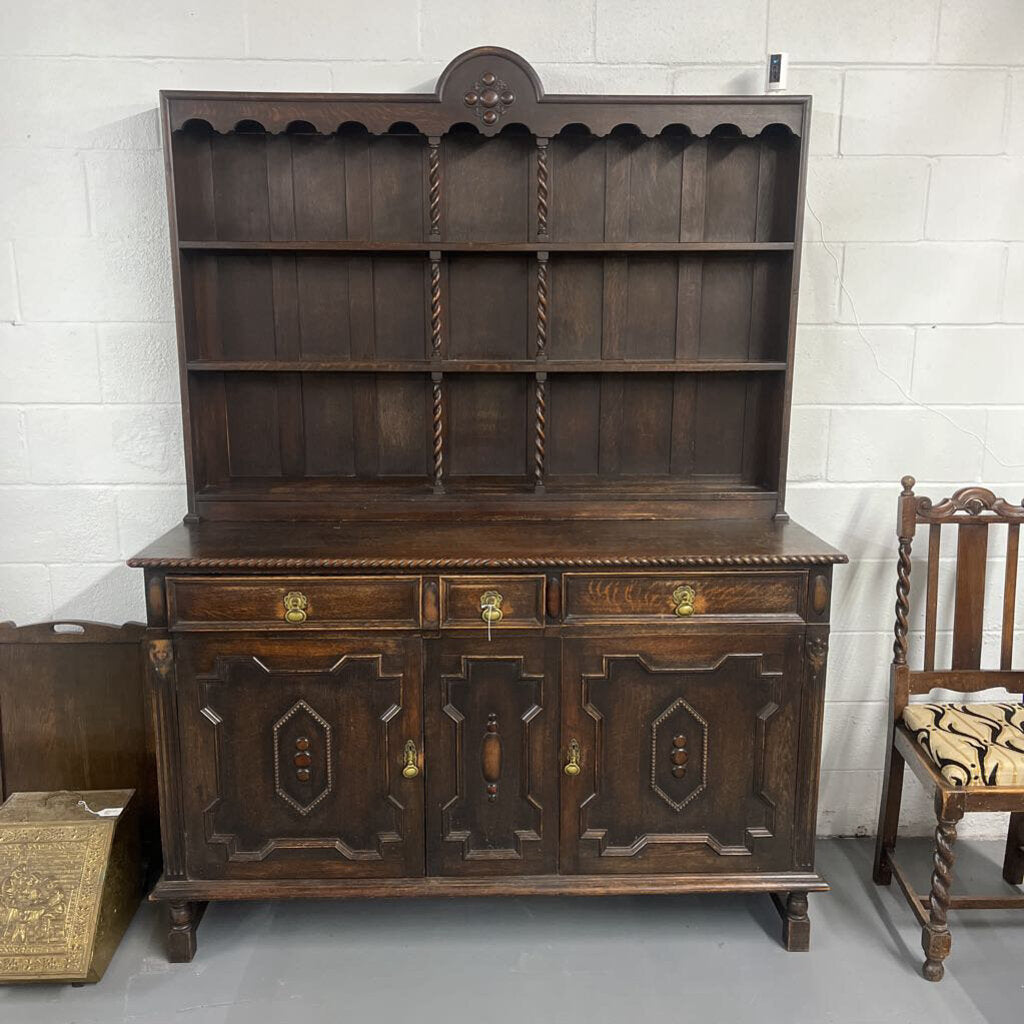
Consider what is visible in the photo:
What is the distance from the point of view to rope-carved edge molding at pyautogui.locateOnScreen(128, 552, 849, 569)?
1.87 meters

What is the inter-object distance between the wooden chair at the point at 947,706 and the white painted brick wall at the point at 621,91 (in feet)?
0.79

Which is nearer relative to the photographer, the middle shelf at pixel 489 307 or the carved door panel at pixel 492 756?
the carved door panel at pixel 492 756

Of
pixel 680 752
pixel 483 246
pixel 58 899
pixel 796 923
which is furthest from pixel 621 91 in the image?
pixel 58 899

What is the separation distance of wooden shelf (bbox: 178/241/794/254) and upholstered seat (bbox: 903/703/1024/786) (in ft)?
3.94

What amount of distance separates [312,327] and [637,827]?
149 centimetres

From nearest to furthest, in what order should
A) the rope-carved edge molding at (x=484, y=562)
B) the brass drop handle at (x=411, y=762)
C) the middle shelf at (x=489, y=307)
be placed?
1. the rope-carved edge molding at (x=484, y=562)
2. the brass drop handle at (x=411, y=762)
3. the middle shelf at (x=489, y=307)

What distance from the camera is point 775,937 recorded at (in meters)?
2.12

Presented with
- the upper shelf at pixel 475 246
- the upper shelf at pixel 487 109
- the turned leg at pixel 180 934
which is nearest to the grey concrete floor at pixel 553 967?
the turned leg at pixel 180 934

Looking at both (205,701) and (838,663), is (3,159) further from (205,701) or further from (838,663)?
(838,663)

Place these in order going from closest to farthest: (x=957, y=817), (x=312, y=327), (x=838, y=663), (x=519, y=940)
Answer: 1. (x=957, y=817)
2. (x=519, y=940)
3. (x=312, y=327)
4. (x=838, y=663)

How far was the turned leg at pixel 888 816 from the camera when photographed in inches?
88.8

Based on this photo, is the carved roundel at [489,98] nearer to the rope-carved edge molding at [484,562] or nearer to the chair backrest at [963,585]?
the rope-carved edge molding at [484,562]

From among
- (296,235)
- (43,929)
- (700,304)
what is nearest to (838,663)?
(700,304)

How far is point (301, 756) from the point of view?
77.9 inches
